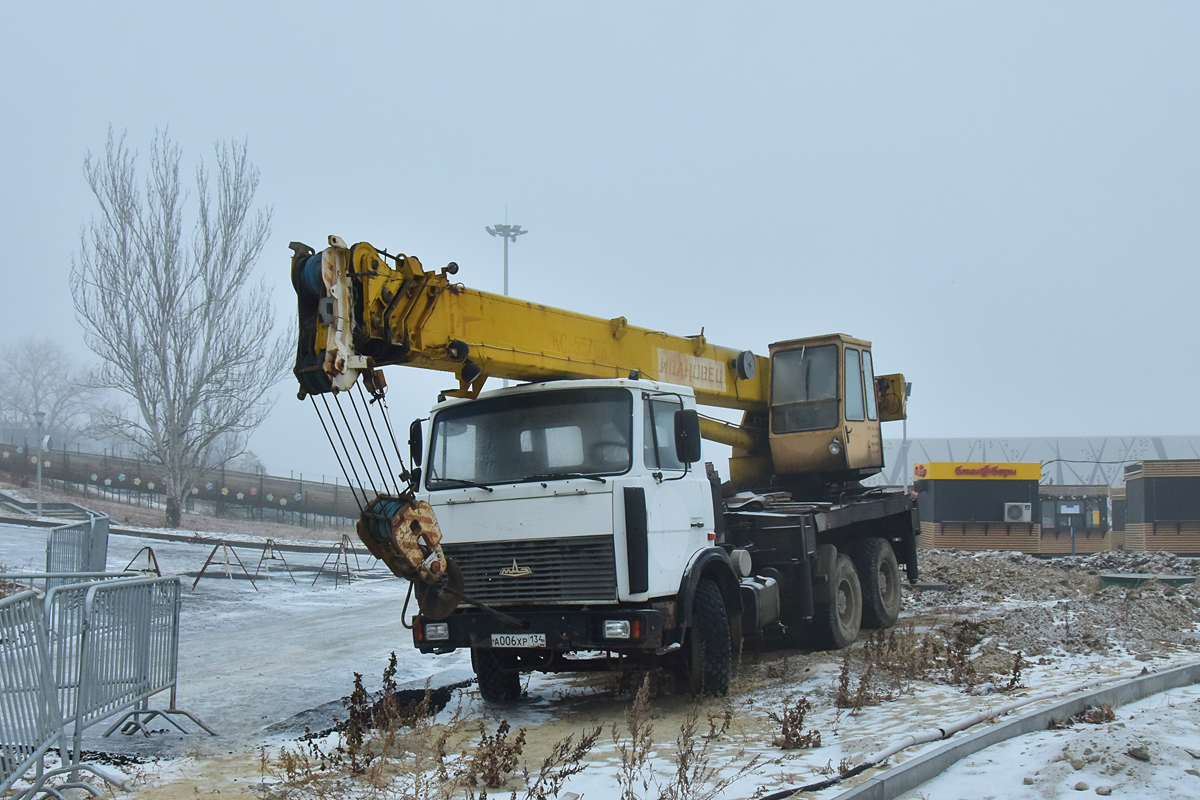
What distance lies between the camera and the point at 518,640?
770 cm

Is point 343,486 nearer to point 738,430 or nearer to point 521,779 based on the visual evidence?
point 738,430

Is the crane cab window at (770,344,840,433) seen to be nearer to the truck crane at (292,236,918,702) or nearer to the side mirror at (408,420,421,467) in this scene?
the truck crane at (292,236,918,702)

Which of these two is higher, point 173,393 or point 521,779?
point 173,393

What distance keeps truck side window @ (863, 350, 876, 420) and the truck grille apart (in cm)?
607

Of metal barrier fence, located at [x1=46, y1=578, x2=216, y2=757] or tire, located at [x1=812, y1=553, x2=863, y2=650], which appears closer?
metal barrier fence, located at [x1=46, y1=578, x2=216, y2=757]

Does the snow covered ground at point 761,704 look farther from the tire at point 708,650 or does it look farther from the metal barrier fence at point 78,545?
the metal barrier fence at point 78,545

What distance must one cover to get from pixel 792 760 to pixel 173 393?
93.7ft

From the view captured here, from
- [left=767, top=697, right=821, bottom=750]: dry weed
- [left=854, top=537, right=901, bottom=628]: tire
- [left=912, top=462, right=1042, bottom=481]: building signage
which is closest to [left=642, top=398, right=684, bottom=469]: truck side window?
[left=767, top=697, right=821, bottom=750]: dry weed

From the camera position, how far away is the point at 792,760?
6.02 meters

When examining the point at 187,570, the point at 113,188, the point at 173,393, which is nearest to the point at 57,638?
the point at 187,570

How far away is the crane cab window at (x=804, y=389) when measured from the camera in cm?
1198

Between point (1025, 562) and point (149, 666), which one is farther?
point (1025, 562)

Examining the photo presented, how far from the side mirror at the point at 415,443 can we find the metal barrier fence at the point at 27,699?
345 cm

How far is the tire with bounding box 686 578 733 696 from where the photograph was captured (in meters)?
8.09
